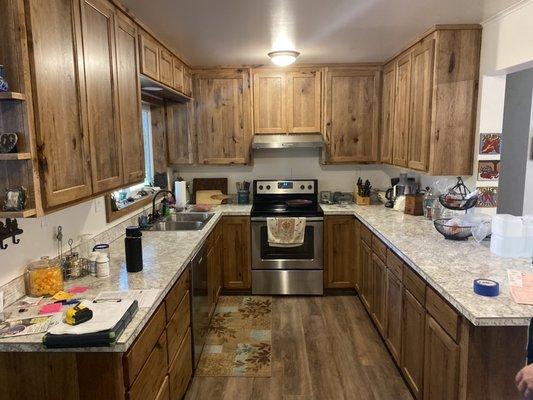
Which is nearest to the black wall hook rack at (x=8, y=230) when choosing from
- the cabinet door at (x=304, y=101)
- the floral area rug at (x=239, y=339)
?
the floral area rug at (x=239, y=339)

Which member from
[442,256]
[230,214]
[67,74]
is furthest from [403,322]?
[67,74]

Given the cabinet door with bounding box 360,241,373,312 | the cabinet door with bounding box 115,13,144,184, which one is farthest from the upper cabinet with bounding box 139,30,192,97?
the cabinet door with bounding box 360,241,373,312

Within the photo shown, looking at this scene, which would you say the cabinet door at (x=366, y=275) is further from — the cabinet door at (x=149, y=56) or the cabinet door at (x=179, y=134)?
the cabinet door at (x=149, y=56)

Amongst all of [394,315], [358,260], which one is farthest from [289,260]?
[394,315]

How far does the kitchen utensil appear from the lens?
1.38 metres

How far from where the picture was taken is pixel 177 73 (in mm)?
3545

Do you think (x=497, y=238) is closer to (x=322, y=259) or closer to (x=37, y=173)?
(x=322, y=259)

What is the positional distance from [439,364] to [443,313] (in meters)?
0.28

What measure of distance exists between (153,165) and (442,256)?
3.02m

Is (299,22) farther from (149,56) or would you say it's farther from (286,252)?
(286,252)

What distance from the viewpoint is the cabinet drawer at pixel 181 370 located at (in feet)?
7.02

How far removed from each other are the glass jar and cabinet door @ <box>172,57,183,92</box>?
2054mm

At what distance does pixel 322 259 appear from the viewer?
13.1ft

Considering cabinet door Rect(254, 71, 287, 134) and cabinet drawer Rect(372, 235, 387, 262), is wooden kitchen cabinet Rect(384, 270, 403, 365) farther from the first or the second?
cabinet door Rect(254, 71, 287, 134)
